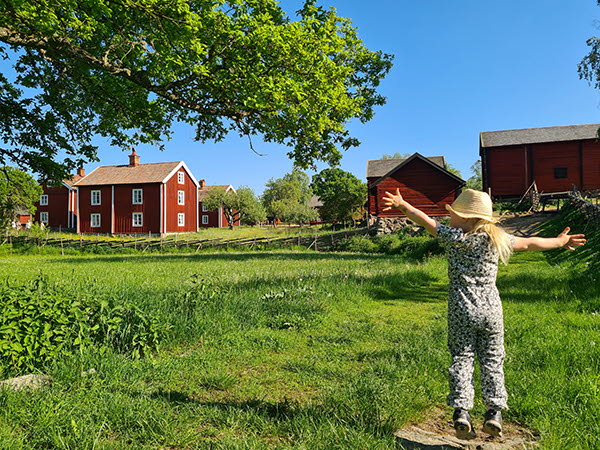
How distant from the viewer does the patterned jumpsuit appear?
3129mm

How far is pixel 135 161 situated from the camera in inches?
2085

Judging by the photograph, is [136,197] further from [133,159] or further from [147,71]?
[147,71]

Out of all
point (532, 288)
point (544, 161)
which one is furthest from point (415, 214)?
point (544, 161)

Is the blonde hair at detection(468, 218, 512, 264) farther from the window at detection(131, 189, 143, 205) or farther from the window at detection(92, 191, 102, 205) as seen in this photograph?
the window at detection(92, 191, 102, 205)

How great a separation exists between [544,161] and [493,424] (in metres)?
41.3

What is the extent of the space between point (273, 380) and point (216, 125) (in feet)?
32.7

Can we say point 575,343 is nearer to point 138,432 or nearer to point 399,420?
point 399,420

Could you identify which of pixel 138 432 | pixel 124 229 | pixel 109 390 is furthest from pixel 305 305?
pixel 124 229

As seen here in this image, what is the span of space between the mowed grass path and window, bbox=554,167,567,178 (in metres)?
35.5

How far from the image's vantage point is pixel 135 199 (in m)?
48.8

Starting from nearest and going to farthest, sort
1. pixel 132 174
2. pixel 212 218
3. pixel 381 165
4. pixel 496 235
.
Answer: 1. pixel 496 235
2. pixel 381 165
3. pixel 132 174
4. pixel 212 218

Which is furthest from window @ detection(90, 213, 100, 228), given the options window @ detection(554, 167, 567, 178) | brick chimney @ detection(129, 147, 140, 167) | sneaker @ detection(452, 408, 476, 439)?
sneaker @ detection(452, 408, 476, 439)

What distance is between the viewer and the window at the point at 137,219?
159 feet

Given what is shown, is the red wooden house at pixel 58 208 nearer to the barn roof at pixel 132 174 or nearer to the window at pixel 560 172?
the barn roof at pixel 132 174
